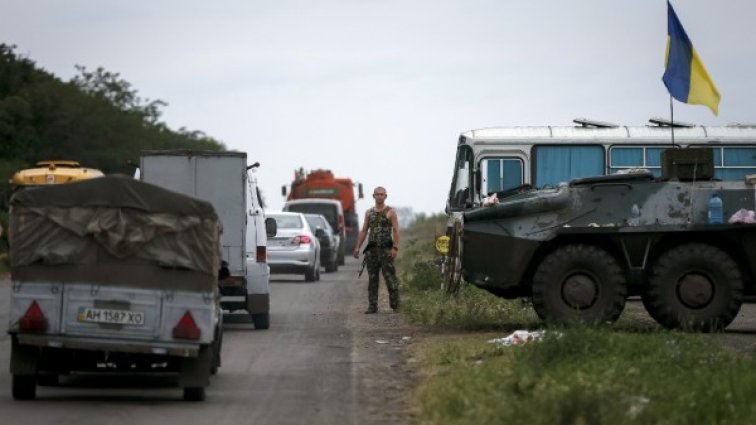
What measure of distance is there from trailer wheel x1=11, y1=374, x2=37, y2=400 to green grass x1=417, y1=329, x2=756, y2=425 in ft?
11.1

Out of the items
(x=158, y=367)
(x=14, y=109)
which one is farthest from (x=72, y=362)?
(x=14, y=109)

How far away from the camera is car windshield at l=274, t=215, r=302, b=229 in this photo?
39531 mm

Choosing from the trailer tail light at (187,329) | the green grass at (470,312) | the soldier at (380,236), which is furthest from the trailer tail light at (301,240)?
the trailer tail light at (187,329)

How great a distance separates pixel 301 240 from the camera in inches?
1550

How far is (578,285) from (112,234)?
8119 millimetres

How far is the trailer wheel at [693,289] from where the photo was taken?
2089 cm

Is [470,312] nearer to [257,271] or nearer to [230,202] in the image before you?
[257,271]

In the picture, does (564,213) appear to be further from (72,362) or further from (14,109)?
(14,109)

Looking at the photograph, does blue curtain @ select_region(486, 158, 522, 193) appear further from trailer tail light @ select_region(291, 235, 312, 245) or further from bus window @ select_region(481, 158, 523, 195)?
trailer tail light @ select_region(291, 235, 312, 245)

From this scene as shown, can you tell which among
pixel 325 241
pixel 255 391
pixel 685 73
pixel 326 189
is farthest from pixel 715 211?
pixel 326 189

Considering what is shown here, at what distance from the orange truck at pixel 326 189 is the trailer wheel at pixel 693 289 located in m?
43.3

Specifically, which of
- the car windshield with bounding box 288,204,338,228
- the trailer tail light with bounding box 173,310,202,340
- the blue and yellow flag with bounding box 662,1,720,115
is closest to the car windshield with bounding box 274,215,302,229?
the car windshield with bounding box 288,204,338,228

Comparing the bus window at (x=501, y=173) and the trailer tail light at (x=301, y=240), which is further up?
the bus window at (x=501, y=173)

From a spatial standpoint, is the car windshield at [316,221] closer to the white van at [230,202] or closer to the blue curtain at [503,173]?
the blue curtain at [503,173]
